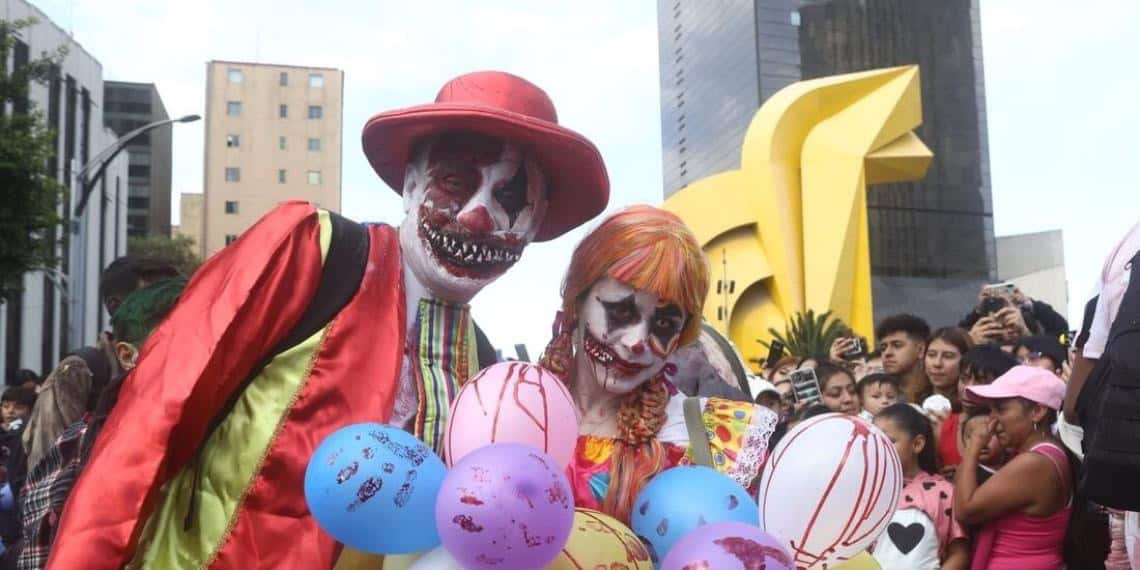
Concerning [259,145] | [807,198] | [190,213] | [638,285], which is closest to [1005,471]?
[638,285]

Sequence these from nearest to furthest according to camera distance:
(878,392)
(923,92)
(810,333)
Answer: (878,392), (810,333), (923,92)

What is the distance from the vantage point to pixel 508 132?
2.42 metres

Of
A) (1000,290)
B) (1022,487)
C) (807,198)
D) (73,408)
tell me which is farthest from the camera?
(807,198)

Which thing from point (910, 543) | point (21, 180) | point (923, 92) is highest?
point (923, 92)

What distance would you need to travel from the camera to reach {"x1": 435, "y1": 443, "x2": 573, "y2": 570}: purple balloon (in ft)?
5.48

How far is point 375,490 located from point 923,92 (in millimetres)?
55308

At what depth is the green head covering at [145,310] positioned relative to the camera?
3143 mm

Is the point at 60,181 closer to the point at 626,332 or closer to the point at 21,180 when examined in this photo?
the point at 21,180

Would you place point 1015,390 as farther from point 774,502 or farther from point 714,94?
point 714,94

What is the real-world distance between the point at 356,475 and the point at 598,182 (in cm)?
109

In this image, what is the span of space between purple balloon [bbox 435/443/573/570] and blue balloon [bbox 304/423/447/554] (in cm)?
8

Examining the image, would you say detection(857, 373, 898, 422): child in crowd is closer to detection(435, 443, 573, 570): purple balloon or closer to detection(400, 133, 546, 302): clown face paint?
detection(400, 133, 546, 302): clown face paint

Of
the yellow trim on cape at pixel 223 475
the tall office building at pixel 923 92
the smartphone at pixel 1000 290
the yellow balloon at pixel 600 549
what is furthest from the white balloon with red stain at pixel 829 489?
the tall office building at pixel 923 92

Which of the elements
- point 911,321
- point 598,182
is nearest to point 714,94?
point 911,321
